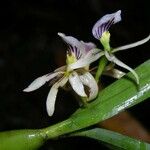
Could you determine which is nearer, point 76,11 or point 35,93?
point 35,93

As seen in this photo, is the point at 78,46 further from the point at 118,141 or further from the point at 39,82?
the point at 118,141

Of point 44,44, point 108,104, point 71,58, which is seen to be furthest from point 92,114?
→ point 44,44

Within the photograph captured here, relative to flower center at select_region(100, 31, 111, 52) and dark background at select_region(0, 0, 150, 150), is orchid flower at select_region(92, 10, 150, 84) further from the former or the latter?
dark background at select_region(0, 0, 150, 150)

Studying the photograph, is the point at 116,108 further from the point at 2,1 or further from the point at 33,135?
the point at 2,1

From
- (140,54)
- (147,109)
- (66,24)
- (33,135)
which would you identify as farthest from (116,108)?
(66,24)

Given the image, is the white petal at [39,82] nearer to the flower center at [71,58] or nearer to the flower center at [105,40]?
the flower center at [71,58]

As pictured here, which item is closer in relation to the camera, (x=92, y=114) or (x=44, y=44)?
(x=92, y=114)
